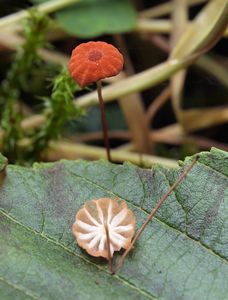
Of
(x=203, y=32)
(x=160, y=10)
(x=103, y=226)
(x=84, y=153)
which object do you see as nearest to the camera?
(x=103, y=226)

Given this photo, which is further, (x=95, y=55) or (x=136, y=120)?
(x=136, y=120)

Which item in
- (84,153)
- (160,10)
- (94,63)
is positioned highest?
(94,63)

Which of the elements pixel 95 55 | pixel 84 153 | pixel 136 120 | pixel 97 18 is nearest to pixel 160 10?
pixel 97 18

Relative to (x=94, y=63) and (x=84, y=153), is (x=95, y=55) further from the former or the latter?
(x=84, y=153)

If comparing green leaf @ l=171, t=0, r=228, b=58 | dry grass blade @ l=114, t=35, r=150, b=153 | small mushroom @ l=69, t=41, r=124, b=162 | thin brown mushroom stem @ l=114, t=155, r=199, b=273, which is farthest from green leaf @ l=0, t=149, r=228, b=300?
dry grass blade @ l=114, t=35, r=150, b=153

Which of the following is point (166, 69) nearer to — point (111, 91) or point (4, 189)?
point (111, 91)

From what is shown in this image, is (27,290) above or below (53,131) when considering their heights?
above

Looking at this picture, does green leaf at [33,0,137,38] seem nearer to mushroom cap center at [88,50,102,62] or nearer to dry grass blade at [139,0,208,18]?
dry grass blade at [139,0,208,18]

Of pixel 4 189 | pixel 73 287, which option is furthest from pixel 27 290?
pixel 4 189
